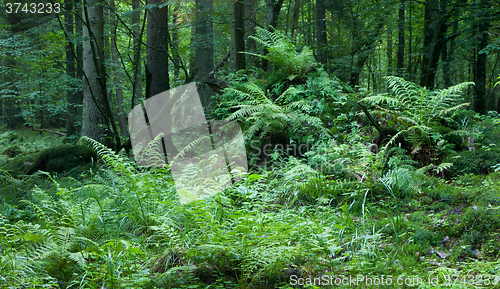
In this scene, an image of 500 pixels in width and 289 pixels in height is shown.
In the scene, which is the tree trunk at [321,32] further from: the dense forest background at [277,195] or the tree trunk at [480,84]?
the tree trunk at [480,84]

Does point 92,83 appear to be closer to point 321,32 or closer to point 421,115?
point 421,115

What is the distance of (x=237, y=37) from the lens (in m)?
7.55

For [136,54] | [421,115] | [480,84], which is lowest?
[421,115]

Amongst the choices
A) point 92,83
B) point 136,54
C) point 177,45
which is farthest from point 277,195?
point 177,45

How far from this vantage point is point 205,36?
34.4 feet

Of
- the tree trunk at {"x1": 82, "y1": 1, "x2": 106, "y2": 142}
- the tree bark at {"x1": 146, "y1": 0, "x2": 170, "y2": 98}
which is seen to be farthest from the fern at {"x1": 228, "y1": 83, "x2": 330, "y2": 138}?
the tree trunk at {"x1": 82, "y1": 1, "x2": 106, "y2": 142}

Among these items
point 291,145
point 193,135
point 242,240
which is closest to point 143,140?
point 193,135

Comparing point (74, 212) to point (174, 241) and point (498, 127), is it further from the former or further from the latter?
point (498, 127)

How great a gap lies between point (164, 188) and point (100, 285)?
5.19 feet

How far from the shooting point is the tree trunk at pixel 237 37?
7.47 m

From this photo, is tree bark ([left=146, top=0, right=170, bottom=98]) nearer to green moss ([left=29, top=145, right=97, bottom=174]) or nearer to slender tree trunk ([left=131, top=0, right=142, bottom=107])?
slender tree trunk ([left=131, top=0, right=142, bottom=107])

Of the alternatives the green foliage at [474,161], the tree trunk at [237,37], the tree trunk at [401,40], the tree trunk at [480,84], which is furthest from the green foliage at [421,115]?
the tree trunk at [401,40]

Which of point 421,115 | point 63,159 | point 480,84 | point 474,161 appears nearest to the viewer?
point 474,161

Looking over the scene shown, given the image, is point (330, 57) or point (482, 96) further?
point (330, 57)
